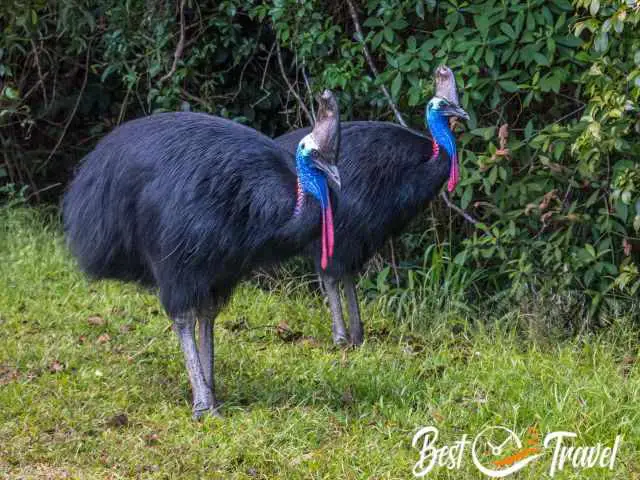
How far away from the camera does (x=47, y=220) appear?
7852mm

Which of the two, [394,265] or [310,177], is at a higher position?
[310,177]

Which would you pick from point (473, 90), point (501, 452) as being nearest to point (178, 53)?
point (473, 90)

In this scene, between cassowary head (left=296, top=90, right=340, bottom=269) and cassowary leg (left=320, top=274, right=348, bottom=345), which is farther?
cassowary leg (left=320, top=274, right=348, bottom=345)

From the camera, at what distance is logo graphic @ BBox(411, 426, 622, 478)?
157 inches

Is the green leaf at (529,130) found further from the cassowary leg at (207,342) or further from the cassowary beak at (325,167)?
the cassowary leg at (207,342)

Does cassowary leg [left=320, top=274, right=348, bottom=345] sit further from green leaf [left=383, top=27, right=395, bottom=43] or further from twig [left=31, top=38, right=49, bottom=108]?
twig [left=31, top=38, right=49, bottom=108]

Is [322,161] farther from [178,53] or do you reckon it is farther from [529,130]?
[178,53]

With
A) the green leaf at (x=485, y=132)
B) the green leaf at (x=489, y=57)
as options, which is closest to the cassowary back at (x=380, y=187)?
the green leaf at (x=485, y=132)

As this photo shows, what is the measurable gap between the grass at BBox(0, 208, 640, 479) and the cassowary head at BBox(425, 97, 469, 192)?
78 cm

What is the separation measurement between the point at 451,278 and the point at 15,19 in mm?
2971

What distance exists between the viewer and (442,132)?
17.9 feet

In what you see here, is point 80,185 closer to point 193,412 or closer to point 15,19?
point 193,412

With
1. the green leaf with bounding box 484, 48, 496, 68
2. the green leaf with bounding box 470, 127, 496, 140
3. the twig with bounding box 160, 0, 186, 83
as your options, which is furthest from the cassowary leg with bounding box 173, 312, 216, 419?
the twig with bounding box 160, 0, 186, 83

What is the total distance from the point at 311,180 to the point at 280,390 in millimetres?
970
